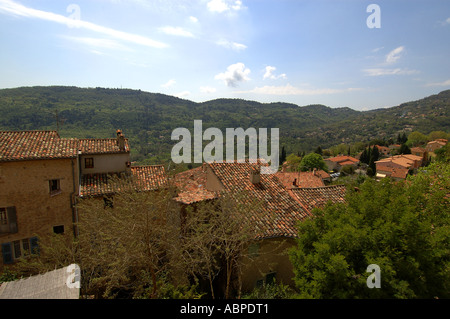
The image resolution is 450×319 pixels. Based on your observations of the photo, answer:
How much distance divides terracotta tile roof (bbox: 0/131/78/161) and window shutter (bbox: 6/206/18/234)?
2.95 meters

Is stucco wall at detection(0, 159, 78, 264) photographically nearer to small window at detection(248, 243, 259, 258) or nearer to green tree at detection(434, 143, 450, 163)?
small window at detection(248, 243, 259, 258)

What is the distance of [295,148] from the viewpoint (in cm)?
12769

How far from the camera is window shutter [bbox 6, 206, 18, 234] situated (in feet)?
44.1

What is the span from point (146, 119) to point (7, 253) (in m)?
119

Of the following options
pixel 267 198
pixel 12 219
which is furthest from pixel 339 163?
pixel 12 219

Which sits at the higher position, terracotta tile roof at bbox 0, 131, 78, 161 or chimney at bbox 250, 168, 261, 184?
terracotta tile roof at bbox 0, 131, 78, 161

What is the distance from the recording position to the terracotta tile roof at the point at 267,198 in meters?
11.3

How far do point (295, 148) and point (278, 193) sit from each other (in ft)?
391

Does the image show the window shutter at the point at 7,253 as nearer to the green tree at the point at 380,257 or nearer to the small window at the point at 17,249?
the small window at the point at 17,249

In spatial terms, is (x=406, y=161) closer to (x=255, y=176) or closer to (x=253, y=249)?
(x=255, y=176)

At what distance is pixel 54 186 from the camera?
1446cm

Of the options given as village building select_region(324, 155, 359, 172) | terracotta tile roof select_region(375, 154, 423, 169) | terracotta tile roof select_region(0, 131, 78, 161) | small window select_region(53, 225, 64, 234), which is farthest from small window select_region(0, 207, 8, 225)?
village building select_region(324, 155, 359, 172)

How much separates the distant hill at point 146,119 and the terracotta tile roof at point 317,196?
3225cm
